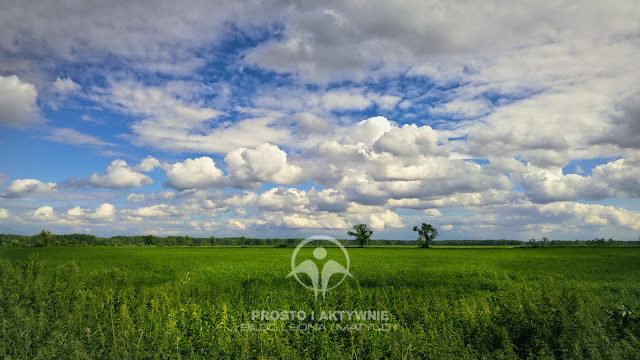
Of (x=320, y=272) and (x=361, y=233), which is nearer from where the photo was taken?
(x=320, y=272)

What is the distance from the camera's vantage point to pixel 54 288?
12.4 meters

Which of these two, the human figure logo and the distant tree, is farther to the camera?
the distant tree

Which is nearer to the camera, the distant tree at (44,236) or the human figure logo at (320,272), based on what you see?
the human figure logo at (320,272)

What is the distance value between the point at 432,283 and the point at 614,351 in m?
17.7

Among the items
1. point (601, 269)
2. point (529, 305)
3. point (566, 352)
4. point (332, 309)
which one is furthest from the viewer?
point (601, 269)

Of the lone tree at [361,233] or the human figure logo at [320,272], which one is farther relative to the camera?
the lone tree at [361,233]

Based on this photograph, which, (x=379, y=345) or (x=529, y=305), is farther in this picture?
(x=529, y=305)

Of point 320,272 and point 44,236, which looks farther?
point 44,236

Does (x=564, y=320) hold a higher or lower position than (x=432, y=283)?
higher

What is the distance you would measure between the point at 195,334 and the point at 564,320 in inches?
351

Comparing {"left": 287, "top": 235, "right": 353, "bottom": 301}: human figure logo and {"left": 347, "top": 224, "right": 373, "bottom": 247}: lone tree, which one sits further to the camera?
{"left": 347, "top": 224, "right": 373, "bottom": 247}: lone tree

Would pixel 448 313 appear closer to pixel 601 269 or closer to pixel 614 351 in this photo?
pixel 614 351

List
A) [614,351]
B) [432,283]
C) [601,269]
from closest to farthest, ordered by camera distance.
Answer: [614,351] < [432,283] < [601,269]

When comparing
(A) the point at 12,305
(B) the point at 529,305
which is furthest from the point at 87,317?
(B) the point at 529,305
